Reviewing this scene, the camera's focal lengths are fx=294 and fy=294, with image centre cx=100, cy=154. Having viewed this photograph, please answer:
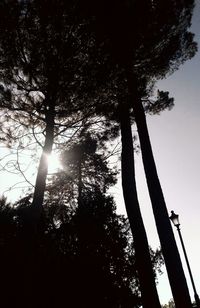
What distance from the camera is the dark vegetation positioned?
889cm

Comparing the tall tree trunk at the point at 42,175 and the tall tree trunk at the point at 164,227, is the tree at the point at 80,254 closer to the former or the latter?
the tall tree trunk at the point at 42,175

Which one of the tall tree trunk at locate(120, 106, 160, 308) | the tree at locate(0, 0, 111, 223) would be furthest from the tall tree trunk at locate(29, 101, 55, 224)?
the tall tree trunk at locate(120, 106, 160, 308)

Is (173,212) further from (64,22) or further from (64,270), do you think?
(64,22)

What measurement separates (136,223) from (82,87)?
4786 millimetres

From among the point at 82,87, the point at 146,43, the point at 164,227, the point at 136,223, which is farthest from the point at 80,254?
the point at 146,43

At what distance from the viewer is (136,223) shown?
27.6ft

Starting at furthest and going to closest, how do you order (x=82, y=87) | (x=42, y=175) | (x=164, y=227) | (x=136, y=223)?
1. (x=82, y=87)
2. (x=42, y=175)
3. (x=136, y=223)
4. (x=164, y=227)

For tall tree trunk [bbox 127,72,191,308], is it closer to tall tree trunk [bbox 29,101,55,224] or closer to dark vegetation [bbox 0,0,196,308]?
dark vegetation [bbox 0,0,196,308]

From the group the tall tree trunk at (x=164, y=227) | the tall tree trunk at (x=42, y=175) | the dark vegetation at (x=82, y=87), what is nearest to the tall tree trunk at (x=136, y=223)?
the dark vegetation at (x=82, y=87)

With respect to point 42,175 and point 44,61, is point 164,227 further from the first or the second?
point 44,61

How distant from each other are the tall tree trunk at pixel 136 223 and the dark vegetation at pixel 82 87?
3 cm

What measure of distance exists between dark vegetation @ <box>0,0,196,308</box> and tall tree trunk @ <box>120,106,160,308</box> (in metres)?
0.03

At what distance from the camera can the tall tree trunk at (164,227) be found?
20.5 feet

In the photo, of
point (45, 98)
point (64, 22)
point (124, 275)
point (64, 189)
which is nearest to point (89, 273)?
point (124, 275)
